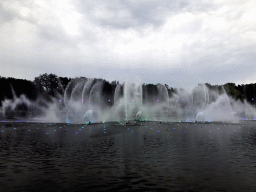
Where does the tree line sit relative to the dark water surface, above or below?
above

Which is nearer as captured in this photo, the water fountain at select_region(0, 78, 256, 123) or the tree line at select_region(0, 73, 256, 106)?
the water fountain at select_region(0, 78, 256, 123)

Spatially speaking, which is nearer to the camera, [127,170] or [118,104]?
[127,170]

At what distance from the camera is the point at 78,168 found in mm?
16641

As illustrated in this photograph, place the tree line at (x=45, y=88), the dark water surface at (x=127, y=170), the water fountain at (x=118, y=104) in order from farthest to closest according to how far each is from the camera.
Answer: the tree line at (x=45, y=88), the water fountain at (x=118, y=104), the dark water surface at (x=127, y=170)

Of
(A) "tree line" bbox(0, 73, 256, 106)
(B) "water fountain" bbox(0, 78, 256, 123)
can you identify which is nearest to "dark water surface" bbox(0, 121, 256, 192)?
(B) "water fountain" bbox(0, 78, 256, 123)

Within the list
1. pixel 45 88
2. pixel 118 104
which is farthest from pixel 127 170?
pixel 45 88

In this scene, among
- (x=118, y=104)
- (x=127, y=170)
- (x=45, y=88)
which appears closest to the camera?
(x=127, y=170)

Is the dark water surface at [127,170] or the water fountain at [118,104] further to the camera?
the water fountain at [118,104]

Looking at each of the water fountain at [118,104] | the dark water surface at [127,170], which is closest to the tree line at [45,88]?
the water fountain at [118,104]

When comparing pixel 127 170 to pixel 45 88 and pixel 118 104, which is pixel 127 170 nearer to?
pixel 118 104

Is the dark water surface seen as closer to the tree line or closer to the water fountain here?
the water fountain

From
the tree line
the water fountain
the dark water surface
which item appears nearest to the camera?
the dark water surface

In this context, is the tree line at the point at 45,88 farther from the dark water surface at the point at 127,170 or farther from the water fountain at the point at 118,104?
the dark water surface at the point at 127,170

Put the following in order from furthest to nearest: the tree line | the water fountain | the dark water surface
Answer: the tree line, the water fountain, the dark water surface
